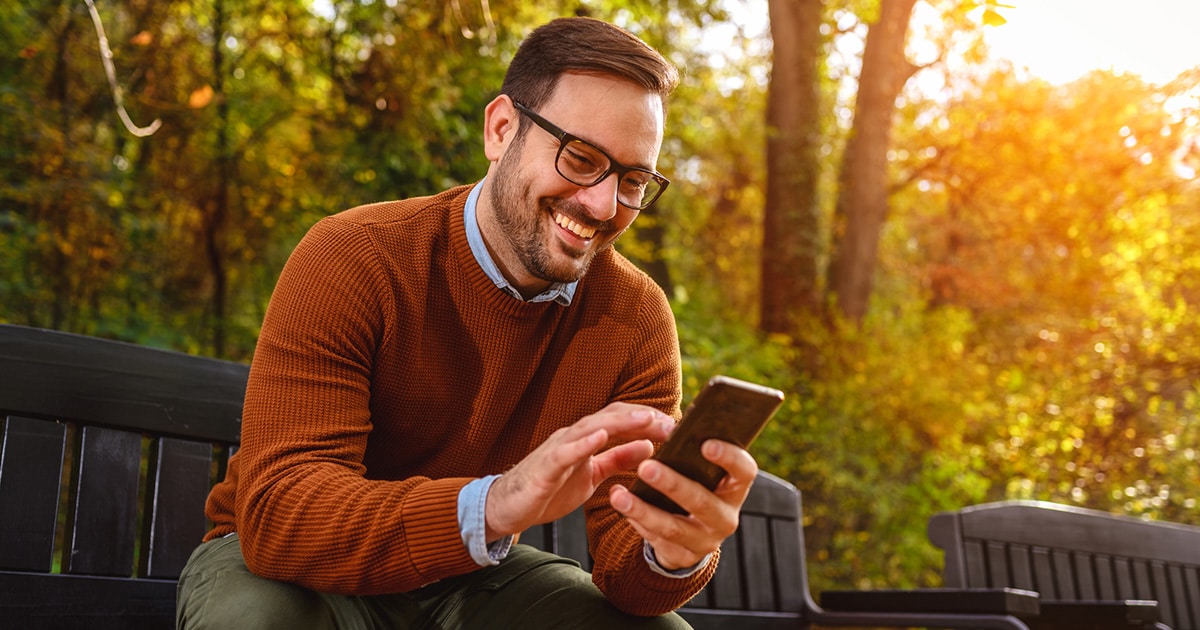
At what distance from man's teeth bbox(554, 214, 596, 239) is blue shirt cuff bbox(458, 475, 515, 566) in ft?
2.33

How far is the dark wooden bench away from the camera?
86.7 inches

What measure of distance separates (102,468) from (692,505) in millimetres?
1383

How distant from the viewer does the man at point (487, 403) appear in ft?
5.89

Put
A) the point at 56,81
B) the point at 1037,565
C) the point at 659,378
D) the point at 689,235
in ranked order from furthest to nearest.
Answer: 1. the point at 689,235
2. the point at 56,81
3. the point at 1037,565
4. the point at 659,378

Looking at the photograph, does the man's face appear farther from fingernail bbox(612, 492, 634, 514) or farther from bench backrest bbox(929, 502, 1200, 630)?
bench backrest bbox(929, 502, 1200, 630)

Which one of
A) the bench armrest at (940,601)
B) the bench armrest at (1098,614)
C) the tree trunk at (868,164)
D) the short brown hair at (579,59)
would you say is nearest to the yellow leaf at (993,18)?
the short brown hair at (579,59)

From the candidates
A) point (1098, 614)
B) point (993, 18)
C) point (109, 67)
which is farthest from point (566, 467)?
point (109, 67)

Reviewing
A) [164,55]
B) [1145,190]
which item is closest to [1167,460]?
[1145,190]

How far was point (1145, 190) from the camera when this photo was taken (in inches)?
430

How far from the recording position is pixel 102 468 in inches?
92.0

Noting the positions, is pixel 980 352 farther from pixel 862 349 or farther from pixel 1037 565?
pixel 1037 565

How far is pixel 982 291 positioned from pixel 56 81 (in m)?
12.2

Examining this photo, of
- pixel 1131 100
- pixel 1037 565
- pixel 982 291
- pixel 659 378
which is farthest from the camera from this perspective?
pixel 982 291

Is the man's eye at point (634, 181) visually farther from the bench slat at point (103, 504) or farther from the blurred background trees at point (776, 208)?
the blurred background trees at point (776, 208)
